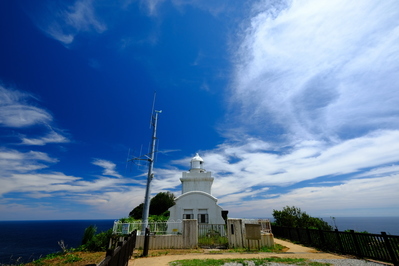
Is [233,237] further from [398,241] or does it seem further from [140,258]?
[398,241]

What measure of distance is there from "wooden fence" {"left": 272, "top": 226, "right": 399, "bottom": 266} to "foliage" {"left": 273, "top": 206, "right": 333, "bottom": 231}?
692cm

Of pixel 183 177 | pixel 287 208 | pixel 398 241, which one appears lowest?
pixel 398 241

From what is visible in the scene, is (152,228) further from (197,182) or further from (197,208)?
(197,182)

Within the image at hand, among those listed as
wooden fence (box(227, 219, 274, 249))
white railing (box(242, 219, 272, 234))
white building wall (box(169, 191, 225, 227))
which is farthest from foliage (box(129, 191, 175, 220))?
wooden fence (box(227, 219, 274, 249))

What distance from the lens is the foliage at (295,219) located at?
1975 centimetres

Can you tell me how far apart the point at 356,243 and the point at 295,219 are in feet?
41.6

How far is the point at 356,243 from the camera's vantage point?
30.2ft

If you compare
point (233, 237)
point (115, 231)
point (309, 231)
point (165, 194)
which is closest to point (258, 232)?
point (233, 237)

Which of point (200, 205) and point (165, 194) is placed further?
point (165, 194)

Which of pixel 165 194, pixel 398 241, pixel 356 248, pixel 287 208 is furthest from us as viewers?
pixel 165 194

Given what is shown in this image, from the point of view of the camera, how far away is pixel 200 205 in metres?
18.8

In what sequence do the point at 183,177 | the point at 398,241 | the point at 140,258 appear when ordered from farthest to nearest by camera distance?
the point at 183,177 → the point at 140,258 → the point at 398,241

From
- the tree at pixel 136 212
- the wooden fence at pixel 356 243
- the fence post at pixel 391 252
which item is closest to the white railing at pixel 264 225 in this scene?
the wooden fence at pixel 356 243

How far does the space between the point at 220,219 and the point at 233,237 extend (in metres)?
6.24
